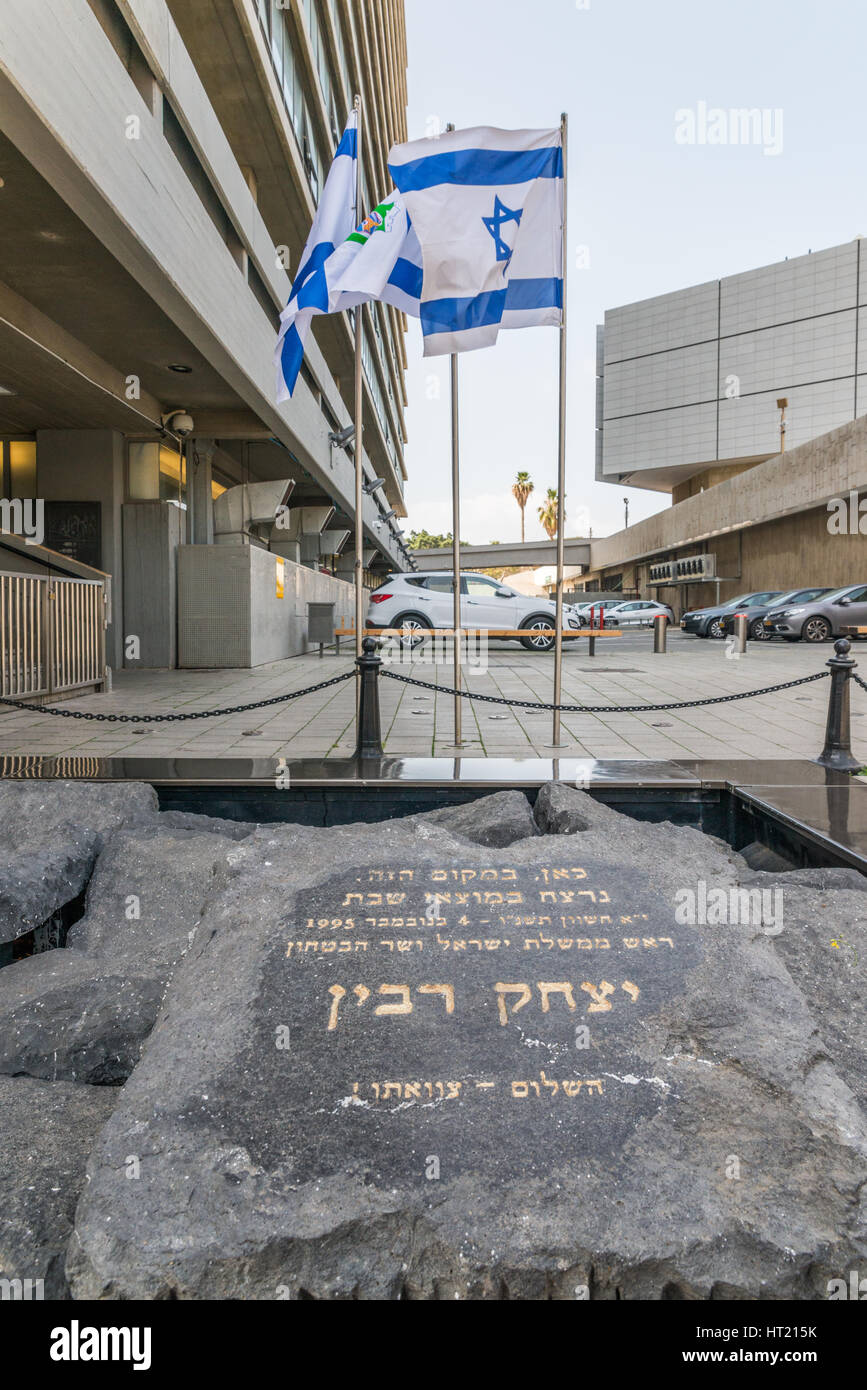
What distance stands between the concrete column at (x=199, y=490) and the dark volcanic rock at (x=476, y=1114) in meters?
14.4

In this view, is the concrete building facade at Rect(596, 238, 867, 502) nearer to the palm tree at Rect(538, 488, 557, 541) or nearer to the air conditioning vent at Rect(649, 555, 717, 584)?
the air conditioning vent at Rect(649, 555, 717, 584)

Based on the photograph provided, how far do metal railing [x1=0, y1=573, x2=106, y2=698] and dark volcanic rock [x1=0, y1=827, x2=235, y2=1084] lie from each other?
564cm

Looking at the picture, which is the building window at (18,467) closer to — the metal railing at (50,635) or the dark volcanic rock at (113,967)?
the metal railing at (50,635)

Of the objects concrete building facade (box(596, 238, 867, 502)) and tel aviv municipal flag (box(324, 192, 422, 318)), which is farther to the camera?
concrete building facade (box(596, 238, 867, 502))

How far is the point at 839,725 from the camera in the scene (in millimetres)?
6273

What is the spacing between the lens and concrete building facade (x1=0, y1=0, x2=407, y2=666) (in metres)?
7.20

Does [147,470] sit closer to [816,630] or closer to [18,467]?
[18,467]

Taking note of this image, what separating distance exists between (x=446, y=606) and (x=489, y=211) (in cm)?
A: 1371

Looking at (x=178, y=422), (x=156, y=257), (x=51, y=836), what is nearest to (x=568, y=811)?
(x=51, y=836)

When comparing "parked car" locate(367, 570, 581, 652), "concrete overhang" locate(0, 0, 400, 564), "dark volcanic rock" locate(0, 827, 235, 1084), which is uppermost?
"concrete overhang" locate(0, 0, 400, 564)

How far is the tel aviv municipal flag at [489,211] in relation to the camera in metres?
6.46

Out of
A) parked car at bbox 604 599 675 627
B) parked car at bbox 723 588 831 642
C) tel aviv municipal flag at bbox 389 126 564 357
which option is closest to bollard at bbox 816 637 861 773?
tel aviv municipal flag at bbox 389 126 564 357

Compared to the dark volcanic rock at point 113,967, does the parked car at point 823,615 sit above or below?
above

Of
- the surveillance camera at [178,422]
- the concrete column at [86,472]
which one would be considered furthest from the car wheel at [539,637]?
the concrete column at [86,472]
